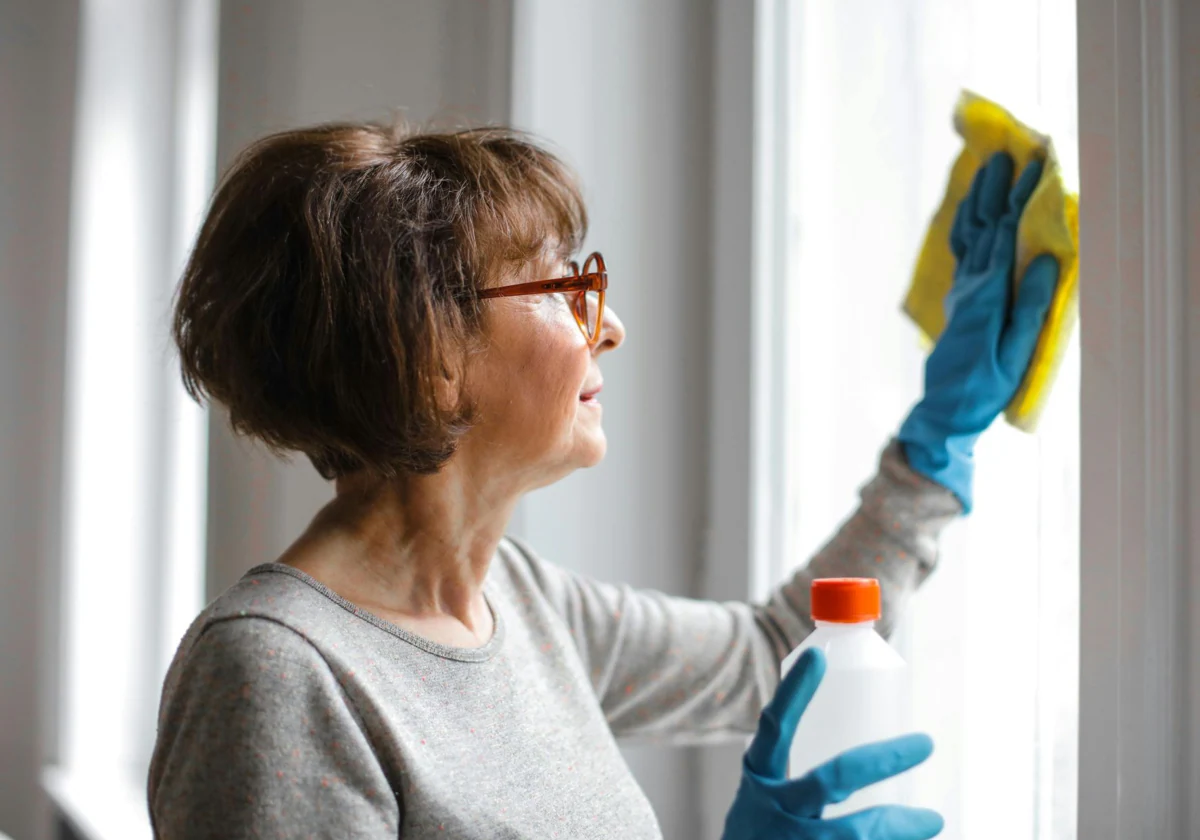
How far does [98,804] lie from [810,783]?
4.62 ft

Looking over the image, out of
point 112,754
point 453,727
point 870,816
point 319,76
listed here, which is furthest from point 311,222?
point 112,754

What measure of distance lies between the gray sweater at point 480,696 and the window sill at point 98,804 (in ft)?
2.77

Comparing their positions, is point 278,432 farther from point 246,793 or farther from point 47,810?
point 47,810

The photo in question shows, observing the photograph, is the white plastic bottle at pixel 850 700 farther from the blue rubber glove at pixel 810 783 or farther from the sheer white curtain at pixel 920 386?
the sheer white curtain at pixel 920 386

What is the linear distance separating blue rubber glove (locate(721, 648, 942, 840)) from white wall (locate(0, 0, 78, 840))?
1.63 metres

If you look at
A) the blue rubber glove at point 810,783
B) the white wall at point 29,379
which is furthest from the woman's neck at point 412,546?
the white wall at point 29,379

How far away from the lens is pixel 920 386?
1062 millimetres

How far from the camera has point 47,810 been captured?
6.07 feet

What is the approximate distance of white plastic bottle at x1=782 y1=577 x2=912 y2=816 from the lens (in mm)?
747

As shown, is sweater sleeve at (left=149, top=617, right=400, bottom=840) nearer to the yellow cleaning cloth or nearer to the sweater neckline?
the sweater neckline

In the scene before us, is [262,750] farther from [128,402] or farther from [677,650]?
[128,402]

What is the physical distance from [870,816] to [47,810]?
5.50 feet

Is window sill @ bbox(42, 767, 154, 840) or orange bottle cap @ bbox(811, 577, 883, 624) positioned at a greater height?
orange bottle cap @ bbox(811, 577, 883, 624)

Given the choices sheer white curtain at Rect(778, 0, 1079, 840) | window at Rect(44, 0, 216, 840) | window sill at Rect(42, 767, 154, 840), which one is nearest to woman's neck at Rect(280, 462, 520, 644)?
sheer white curtain at Rect(778, 0, 1079, 840)
